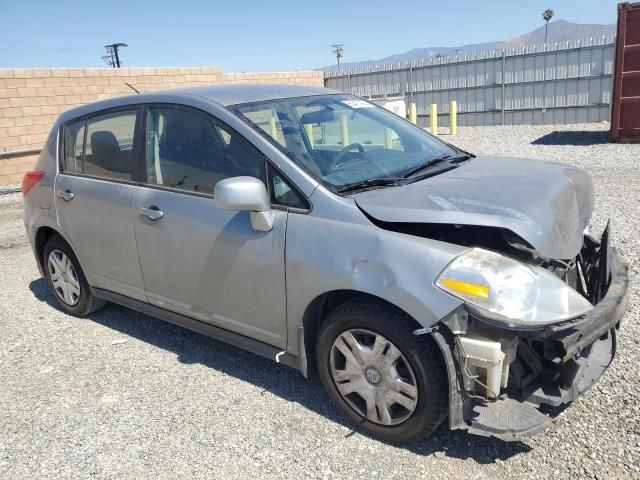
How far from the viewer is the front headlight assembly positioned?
2404 millimetres

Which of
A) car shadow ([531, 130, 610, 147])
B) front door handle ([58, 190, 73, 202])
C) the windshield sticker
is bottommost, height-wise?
car shadow ([531, 130, 610, 147])

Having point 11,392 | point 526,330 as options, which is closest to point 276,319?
point 526,330

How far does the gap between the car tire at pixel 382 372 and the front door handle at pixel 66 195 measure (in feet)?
8.36

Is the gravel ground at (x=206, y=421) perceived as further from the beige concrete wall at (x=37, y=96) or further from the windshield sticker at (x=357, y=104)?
the beige concrete wall at (x=37, y=96)

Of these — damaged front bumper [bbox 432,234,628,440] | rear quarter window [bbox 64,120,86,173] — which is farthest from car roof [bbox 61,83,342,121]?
damaged front bumper [bbox 432,234,628,440]

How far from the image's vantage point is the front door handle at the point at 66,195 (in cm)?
437

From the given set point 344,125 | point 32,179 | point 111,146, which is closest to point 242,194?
point 344,125

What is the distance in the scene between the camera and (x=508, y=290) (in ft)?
8.02

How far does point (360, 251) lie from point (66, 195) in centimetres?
282

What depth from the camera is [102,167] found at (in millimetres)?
4203

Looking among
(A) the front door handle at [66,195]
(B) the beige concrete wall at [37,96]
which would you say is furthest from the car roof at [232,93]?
(B) the beige concrete wall at [37,96]

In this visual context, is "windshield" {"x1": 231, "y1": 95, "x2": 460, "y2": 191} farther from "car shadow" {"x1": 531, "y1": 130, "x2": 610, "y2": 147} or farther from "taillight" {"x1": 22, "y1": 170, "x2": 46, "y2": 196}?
"car shadow" {"x1": 531, "y1": 130, "x2": 610, "y2": 147}

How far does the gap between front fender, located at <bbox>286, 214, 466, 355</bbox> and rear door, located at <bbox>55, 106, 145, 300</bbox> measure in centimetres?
145

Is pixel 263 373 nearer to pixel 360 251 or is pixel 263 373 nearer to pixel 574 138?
pixel 360 251
